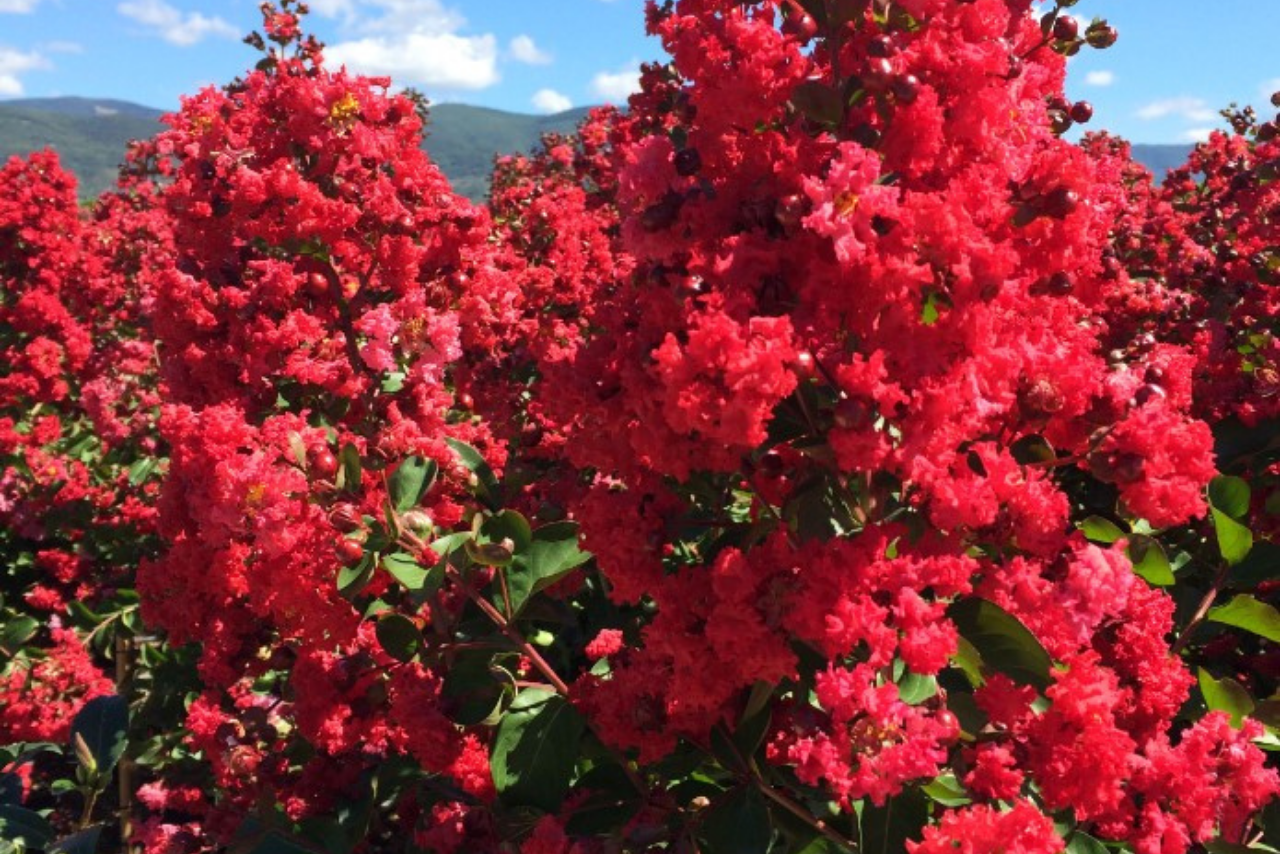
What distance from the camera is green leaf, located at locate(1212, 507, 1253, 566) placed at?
1.94 meters

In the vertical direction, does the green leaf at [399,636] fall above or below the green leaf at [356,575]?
below

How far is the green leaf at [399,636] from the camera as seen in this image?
188 cm

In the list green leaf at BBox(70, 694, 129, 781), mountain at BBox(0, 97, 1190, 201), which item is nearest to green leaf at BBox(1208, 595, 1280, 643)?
green leaf at BBox(70, 694, 129, 781)

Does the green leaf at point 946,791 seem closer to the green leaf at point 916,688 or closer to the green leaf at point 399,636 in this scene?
the green leaf at point 916,688

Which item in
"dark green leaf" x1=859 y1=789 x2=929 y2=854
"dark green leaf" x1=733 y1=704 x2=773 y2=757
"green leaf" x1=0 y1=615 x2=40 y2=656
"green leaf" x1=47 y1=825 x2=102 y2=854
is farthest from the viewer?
"green leaf" x1=0 y1=615 x2=40 y2=656

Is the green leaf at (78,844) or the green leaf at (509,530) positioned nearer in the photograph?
the green leaf at (509,530)

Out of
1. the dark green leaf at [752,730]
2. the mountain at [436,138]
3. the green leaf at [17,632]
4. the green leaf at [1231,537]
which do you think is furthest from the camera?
the mountain at [436,138]

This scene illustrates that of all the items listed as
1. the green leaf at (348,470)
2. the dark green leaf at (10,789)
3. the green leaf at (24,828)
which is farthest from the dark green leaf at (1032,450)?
the dark green leaf at (10,789)

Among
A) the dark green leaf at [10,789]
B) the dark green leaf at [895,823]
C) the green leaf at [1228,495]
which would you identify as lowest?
the dark green leaf at [10,789]

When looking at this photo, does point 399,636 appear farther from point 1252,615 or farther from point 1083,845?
point 1252,615

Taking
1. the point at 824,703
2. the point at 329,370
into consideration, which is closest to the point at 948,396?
the point at 824,703

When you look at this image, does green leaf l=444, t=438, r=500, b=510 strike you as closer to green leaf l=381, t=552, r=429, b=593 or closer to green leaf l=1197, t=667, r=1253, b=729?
green leaf l=381, t=552, r=429, b=593

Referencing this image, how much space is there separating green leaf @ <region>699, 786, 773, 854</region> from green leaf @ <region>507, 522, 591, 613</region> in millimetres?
479

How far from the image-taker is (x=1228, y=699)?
1.80m
